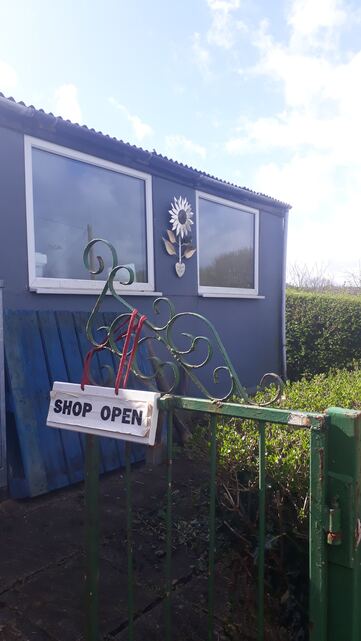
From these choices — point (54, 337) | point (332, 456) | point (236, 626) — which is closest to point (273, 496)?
point (236, 626)

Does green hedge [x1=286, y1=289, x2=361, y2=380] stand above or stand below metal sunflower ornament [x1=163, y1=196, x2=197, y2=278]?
below

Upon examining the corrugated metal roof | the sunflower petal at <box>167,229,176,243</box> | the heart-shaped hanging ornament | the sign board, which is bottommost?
the sign board

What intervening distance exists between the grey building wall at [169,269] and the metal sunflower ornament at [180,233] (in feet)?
0.29

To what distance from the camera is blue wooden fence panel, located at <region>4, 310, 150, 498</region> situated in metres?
3.69

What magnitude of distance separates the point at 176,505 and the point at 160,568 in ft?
2.22

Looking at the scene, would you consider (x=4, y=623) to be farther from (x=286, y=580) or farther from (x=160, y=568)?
(x=286, y=580)

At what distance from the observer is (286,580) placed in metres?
1.80

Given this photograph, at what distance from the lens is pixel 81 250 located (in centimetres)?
522

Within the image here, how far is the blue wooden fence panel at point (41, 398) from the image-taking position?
145 inches

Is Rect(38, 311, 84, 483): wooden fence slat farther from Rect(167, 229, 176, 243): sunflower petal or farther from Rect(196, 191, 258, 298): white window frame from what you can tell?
Rect(196, 191, 258, 298): white window frame

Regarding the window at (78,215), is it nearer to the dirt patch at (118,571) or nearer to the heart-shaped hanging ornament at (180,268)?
the heart-shaped hanging ornament at (180,268)

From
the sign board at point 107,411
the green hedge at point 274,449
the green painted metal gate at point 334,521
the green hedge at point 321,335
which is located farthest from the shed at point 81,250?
the green painted metal gate at point 334,521

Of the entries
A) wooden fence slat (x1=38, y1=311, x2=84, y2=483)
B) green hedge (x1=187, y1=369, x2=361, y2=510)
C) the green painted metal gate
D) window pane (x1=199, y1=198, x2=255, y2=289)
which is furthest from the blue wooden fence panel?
window pane (x1=199, y1=198, x2=255, y2=289)

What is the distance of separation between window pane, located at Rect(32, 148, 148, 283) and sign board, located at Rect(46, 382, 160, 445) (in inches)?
125
